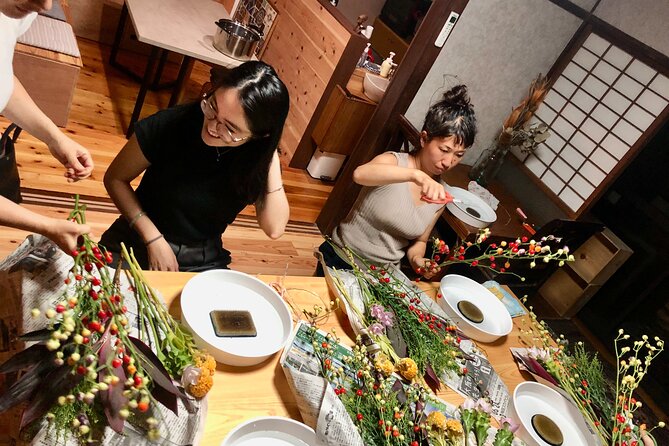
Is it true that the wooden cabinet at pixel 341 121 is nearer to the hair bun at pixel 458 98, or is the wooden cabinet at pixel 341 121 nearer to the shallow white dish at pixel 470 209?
→ the shallow white dish at pixel 470 209

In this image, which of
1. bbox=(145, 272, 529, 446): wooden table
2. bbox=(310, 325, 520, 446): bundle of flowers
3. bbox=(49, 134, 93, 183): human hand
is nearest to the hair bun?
bbox=(145, 272, 529, 446): wooden table

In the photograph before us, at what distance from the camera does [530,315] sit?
2059 mm

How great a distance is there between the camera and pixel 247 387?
3.98 feet

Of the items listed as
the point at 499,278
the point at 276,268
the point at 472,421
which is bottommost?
the point at 276,268

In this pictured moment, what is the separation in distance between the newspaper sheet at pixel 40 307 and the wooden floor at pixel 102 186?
1.42m

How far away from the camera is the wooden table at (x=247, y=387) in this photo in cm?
112

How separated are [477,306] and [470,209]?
1.24 metres

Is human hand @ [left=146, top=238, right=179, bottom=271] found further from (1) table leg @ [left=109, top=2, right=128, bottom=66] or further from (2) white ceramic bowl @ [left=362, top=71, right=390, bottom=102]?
(1) table leg @ [left=109, top=2, right=128, bottom=66]

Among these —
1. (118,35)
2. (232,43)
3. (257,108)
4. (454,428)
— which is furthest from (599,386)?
(118,35)

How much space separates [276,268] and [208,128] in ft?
5.88

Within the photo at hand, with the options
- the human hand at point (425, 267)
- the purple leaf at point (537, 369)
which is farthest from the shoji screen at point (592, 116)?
the purple leaf at point (537, 369)

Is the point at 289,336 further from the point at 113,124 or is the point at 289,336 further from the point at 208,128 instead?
the point at 113,124

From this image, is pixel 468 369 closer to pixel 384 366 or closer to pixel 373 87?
pixel 384 366

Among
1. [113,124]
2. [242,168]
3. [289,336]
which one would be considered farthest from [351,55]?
[289,336]
